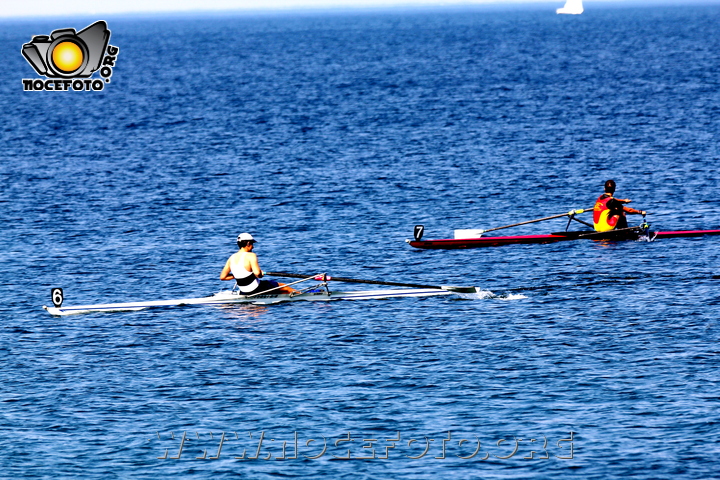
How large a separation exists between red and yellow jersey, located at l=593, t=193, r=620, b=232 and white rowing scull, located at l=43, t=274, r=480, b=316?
342 inches

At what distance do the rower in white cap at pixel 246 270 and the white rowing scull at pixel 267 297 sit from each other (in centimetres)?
25

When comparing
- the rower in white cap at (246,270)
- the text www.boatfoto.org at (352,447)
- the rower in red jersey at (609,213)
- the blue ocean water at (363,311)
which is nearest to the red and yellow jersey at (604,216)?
the rower in red jersey at (609,213)

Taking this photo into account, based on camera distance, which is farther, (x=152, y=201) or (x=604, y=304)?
(x=152, y=201)

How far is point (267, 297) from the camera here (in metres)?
31.3

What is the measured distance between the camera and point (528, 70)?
121 metres

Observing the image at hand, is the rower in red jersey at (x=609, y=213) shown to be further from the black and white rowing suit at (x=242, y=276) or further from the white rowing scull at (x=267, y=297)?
the black and white rowing suit at (x=242, y=276)

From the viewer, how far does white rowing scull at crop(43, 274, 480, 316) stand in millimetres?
30703

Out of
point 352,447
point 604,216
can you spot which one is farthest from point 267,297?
point 604,216

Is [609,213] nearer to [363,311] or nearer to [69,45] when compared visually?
[363,311]

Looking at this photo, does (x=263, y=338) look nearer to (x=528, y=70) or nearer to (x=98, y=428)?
(x=98, y=428)

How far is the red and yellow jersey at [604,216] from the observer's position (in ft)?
127

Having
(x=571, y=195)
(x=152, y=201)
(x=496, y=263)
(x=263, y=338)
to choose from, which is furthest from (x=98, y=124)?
(x=263, y=338)

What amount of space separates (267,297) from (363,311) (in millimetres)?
2799

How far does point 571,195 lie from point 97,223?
2095cm
